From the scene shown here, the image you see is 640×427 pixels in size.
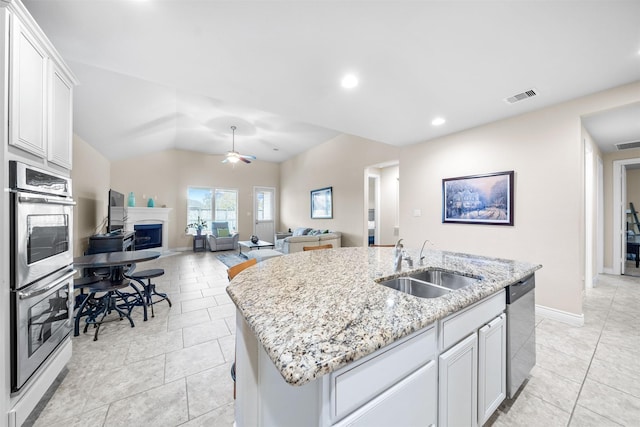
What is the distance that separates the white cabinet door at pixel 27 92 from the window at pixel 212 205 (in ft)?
23.1

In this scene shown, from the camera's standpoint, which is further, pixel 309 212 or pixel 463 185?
pixel 309 212

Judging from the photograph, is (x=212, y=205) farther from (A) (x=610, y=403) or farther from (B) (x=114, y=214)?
(A) (x=610, y=403)

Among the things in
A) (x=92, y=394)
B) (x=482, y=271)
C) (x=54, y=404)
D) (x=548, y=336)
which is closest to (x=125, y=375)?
(x=92, y=394)

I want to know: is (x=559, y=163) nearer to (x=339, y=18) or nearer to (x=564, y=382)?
(x=564, y=382)

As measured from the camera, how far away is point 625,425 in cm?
145

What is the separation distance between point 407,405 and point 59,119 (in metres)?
2.71

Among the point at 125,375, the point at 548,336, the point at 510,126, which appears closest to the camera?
the point at 125,375

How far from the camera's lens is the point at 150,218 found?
6922 millimetres

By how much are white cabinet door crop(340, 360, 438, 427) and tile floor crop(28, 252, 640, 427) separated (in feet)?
3.04

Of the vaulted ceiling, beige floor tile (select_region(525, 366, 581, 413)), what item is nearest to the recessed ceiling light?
the vaulted ceiling

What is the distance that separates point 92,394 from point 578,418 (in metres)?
3.17

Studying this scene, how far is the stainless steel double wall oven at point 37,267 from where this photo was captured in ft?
4.12

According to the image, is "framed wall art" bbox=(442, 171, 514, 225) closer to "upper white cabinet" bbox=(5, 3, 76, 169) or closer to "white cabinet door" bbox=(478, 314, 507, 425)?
"white cabinet door" bbox=(478, 314, 507, 425)

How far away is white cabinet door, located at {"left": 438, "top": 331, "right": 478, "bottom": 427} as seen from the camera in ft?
3.47
